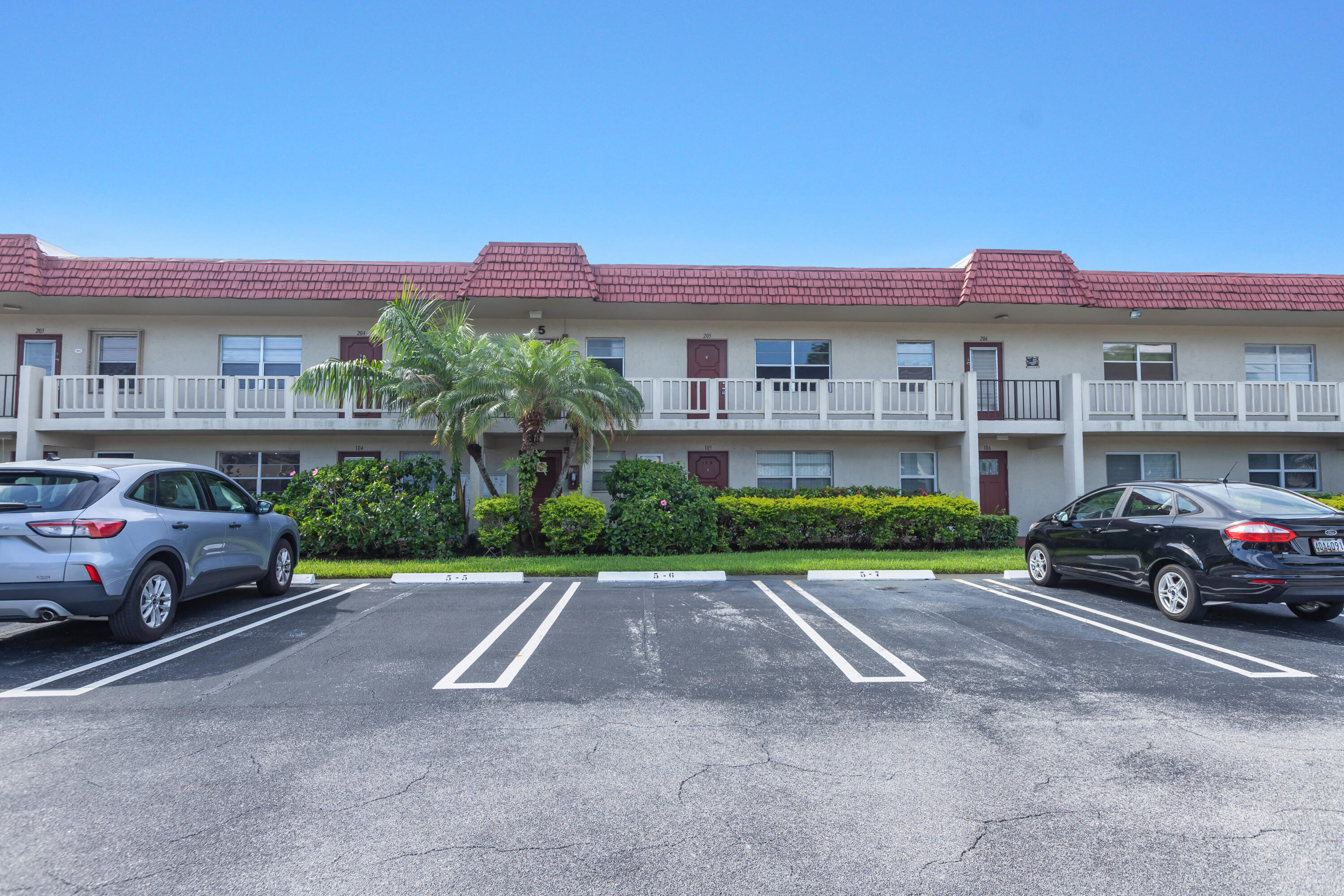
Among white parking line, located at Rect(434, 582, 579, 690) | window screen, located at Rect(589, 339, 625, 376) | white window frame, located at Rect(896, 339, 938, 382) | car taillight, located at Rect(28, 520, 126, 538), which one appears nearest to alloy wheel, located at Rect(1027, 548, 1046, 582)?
white parking line, located at Rect(434, 582, 579, 690)

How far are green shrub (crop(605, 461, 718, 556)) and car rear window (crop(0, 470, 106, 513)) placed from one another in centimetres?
822

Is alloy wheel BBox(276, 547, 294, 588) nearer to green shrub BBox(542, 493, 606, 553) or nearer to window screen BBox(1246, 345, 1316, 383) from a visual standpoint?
green shrub BBox(542, 493, 606, 553)

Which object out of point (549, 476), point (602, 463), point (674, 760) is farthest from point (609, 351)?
point (674, 760)

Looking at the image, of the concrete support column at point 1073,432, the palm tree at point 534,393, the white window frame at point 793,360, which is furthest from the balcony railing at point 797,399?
the concrete support column at point 1073,432

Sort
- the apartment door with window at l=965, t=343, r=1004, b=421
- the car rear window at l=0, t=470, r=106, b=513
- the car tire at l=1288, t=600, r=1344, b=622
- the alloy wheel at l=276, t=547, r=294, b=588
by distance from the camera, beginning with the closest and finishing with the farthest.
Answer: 1. the car rear window at l=0, t=470, r=106, b=513
2. the car tire at l=1288, t=600, r=1344, b=622
3. the alloy wheel at l=276, t=547, r=294, b=588
4. the apartment door with window at l=965, t=343, r=1004, b=421

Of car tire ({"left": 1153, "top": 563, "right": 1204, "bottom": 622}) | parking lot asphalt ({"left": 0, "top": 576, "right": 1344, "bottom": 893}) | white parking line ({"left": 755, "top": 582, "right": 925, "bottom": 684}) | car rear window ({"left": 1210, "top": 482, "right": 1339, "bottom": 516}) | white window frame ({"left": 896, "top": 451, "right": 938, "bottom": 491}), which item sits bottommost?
parking lot asphalt ({"left": 0, "top": 576, "right": 1344, "bottom": 893})

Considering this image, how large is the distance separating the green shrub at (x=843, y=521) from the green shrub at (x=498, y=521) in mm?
3935

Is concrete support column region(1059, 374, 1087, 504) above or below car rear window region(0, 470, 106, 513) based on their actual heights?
above

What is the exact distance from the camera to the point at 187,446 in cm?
1609

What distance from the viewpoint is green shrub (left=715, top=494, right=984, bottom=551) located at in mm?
14094

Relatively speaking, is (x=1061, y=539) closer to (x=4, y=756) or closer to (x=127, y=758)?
(x=127, y=758)

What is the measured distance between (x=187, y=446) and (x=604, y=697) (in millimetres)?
→ 15354

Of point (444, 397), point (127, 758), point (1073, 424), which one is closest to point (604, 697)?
point (127, 758)

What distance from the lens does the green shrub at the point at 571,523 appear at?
42.4 ft
